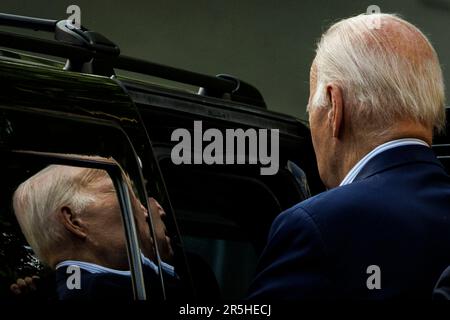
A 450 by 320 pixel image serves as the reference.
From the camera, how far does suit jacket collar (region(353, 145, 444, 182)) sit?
8.84 ft

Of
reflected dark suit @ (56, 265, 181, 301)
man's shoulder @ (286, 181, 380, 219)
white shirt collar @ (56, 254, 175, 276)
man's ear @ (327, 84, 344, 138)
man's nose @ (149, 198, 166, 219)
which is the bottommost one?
reflected dark suit @ (56, 265, 181, 301)

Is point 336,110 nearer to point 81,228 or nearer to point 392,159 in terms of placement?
point 392,159

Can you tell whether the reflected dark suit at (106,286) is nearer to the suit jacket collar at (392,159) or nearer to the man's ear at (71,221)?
the man's ear at (71,221)

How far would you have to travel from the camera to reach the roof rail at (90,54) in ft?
11.0

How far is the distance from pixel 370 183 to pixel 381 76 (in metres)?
0.25

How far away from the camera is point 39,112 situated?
111 inches

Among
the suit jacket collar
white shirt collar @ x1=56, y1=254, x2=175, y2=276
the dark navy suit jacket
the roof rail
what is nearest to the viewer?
the dark navy suit jacket

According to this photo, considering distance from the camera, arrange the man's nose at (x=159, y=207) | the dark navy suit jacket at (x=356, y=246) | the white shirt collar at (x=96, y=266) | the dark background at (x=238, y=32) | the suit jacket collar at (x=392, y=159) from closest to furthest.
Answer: the dark navy suit jacket at (x=356, y=246) → the suit jacket collar at (x=392, y=159) → the white shirt collar at (x=96, y=266) → the man's nose at (x=159, y=207) → the dark background at (x=238, y=32)

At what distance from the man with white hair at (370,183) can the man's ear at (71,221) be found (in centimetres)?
51

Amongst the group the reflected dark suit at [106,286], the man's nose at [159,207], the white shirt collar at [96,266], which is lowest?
the reflected dark suit at [106,286]

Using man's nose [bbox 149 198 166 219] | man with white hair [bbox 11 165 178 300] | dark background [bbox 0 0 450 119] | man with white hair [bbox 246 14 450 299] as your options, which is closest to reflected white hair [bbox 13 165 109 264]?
man with white hair [bbox 11 165 178 300]

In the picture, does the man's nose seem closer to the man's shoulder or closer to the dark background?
the man's shoulder

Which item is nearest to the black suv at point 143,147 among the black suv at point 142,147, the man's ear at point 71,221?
the black suv at point 142,147
